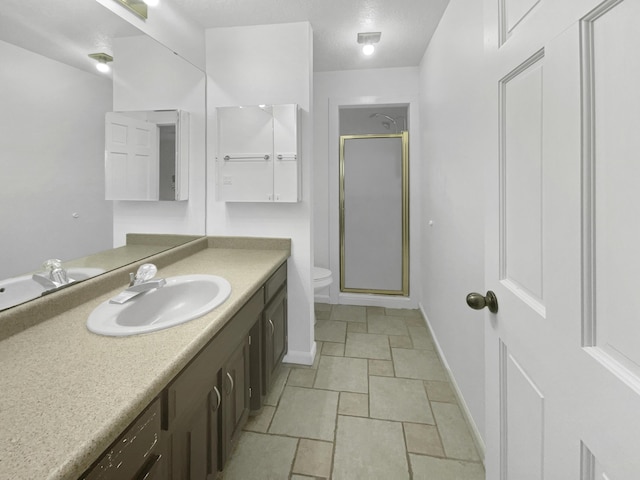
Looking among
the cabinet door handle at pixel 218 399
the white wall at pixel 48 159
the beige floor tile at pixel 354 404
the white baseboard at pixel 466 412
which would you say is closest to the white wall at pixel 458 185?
the white baseboard at pixel 466 412

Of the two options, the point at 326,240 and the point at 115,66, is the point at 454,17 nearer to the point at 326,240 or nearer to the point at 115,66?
the point at 115,66

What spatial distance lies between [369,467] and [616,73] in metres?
1.60

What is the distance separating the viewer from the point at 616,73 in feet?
1.58

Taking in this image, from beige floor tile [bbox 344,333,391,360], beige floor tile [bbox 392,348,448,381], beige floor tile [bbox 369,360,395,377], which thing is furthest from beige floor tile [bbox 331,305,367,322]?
beige floor tile [bbox 369,360,395,377]

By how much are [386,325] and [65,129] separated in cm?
265

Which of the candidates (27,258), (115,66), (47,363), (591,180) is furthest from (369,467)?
(115,66)

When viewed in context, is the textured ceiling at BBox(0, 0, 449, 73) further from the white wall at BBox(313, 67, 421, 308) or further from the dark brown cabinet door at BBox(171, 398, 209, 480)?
the dark brown cabinet door at BBox(171, 398, 209, 480)

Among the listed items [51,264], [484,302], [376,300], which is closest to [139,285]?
[51,264]

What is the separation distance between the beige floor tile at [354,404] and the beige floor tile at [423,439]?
0.24m

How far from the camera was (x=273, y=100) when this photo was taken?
2.20 meters

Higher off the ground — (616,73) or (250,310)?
(616,73)

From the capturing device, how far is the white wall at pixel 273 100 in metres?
2.18

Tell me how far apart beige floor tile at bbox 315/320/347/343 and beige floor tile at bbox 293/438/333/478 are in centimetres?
113

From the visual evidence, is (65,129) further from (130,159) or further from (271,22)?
(271,22)
